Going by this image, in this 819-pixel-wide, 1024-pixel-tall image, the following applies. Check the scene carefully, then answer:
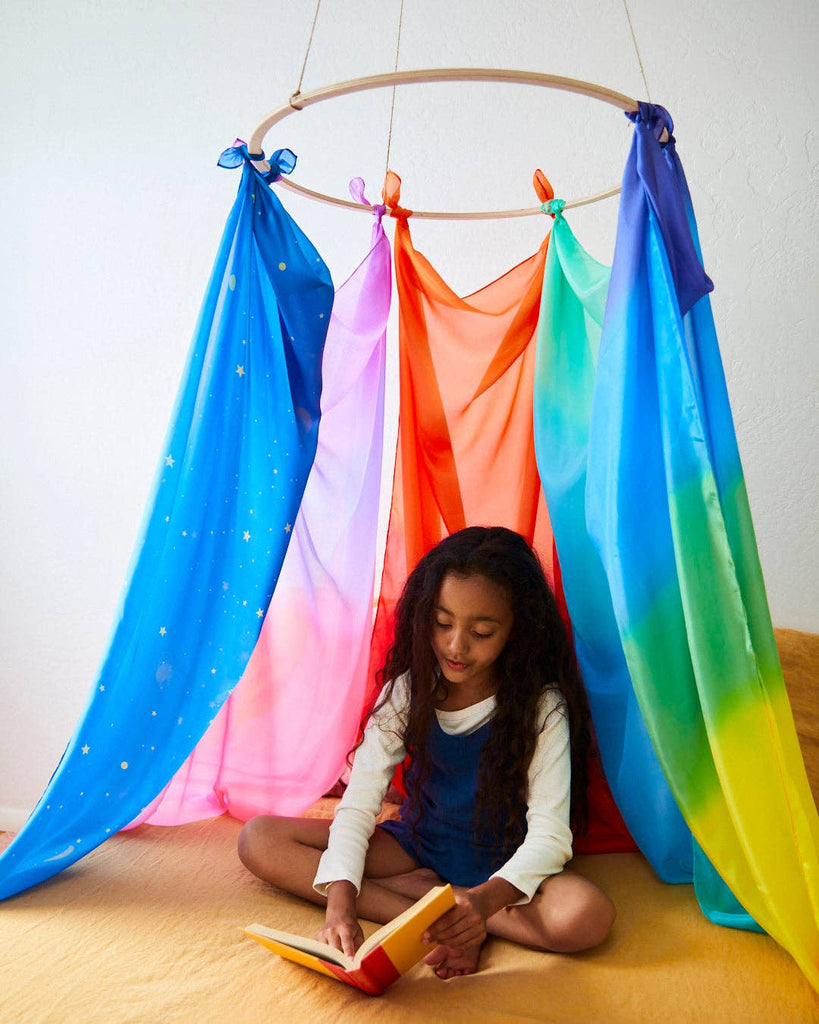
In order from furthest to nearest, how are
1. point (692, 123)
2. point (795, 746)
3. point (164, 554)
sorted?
point (692, 123) < point (164, 554) < point (795, 746)

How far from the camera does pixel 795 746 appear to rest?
3.87 feet

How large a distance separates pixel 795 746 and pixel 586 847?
0.52 metres

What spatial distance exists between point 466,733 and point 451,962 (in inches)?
14.6

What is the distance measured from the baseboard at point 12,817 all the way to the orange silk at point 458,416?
1123 millimetres

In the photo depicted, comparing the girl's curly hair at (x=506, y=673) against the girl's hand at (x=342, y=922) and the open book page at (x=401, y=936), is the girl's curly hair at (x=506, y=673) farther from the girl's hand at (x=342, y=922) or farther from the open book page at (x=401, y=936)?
the open book page at (x=401, y=936)

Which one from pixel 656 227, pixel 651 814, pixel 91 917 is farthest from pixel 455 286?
pixel 91 917

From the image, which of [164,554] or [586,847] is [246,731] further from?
[586,847]

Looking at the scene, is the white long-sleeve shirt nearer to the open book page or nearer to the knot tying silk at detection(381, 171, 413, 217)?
the open book page

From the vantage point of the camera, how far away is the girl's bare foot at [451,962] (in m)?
1.14

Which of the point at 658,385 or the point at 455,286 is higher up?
the point at 455,286

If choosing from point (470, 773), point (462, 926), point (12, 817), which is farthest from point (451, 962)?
point (12, 817)

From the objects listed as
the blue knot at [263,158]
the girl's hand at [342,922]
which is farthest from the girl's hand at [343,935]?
the blue knot at [263,158]

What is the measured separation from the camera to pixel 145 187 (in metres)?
2.23

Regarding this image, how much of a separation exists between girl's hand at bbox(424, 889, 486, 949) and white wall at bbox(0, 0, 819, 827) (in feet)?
4.42
